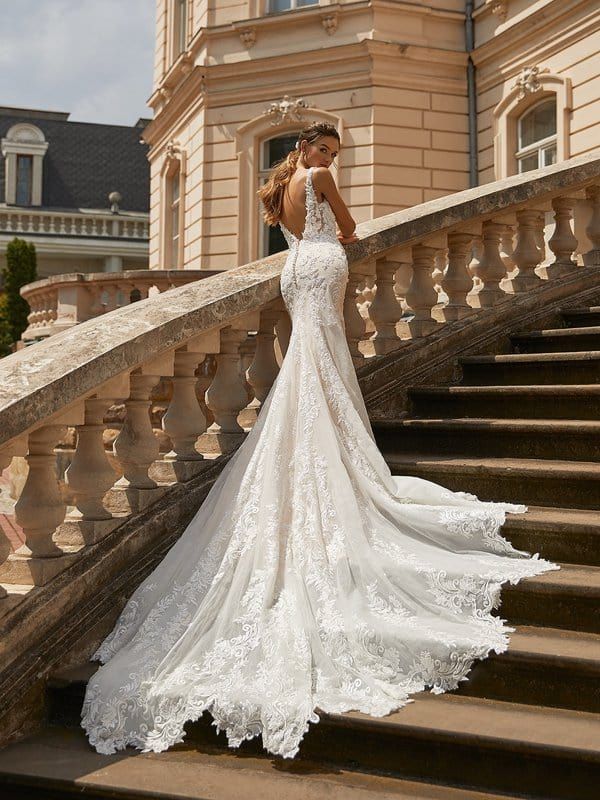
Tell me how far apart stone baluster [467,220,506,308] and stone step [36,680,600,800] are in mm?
3028

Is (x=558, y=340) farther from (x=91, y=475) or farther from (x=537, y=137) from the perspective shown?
(x=537, y=137)

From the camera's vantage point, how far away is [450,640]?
9.77 feet

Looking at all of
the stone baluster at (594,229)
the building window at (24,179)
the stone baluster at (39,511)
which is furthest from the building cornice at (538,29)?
the building window at (24,179)

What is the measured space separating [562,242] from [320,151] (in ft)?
8.09

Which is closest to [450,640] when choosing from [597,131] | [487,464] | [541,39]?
[487,464]

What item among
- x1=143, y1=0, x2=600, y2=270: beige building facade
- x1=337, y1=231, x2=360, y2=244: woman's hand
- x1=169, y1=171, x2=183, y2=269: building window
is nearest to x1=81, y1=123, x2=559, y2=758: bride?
x1=337, y1=231, x2=360, y2=244: woman's hand

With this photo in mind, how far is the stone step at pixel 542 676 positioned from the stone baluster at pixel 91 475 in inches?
55.6

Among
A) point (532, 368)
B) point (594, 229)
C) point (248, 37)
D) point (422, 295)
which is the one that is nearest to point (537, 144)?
point (248, 37)

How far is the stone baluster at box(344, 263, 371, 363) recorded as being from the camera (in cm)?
466

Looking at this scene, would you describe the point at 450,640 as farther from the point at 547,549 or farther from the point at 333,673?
the point at 547,549

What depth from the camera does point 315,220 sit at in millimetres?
4184

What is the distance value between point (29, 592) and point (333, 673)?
1.05m

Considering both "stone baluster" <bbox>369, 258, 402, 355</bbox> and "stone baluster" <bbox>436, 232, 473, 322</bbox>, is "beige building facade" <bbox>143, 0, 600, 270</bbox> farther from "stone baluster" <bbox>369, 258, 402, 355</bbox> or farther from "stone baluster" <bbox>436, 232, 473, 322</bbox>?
"stone baluster" <bbox>369, 258, 402, 355</bbox>

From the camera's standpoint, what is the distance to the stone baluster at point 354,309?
466cm
